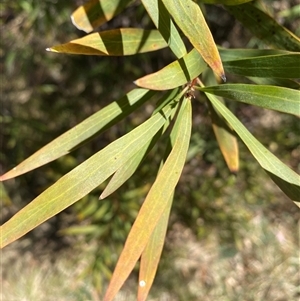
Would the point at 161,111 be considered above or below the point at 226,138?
above

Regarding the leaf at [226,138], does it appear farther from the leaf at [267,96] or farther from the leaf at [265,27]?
the leaf at [267,96]

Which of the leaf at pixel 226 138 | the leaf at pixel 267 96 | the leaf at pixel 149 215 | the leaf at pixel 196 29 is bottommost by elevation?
the leaf at pixel 226 138

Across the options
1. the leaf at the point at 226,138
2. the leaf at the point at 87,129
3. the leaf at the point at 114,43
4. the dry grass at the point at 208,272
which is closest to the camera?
the leaf at the point at 114,43

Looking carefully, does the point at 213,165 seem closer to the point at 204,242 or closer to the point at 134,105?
the point at 204,242

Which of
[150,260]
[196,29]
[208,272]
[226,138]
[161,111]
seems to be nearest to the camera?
[196,29]

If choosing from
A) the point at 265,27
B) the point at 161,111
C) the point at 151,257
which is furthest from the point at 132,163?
the point at 265,27

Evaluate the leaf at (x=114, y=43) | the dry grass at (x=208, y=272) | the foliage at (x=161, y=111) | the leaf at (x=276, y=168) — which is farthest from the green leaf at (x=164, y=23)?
the dry grass at (x=208, y=272)

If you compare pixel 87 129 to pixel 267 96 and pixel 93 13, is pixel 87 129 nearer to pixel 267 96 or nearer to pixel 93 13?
pixel 93 13

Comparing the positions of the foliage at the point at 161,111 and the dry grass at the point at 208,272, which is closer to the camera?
the foliage at the point at 161,111
